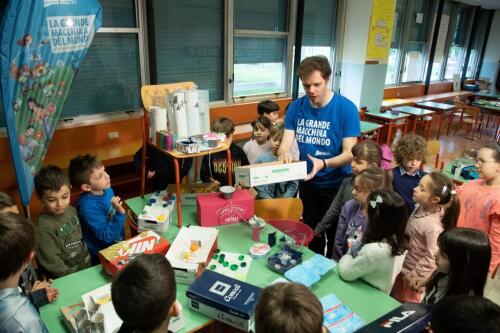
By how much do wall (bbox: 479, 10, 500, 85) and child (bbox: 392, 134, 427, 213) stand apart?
9.45 meters

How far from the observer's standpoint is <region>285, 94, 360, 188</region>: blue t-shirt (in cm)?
215

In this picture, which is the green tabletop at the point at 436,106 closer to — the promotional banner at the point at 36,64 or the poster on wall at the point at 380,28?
the poster on wall at the point at 380,28

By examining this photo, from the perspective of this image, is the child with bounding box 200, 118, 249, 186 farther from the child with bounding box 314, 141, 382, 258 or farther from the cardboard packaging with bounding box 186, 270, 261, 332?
the cardboard packaging with bounding box 186, 270, 261, 332

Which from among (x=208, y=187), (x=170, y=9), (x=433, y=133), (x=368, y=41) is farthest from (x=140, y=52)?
(x=433, y=133)

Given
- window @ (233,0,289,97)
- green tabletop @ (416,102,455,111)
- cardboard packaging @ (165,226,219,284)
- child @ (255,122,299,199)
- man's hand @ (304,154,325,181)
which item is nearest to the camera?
cardboard packaging @ (165,226,219,284)

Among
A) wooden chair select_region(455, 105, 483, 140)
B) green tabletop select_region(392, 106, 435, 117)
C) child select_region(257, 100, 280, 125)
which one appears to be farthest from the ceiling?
A: child select_region(257, 100, 280, 125)

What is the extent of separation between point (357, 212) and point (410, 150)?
0.77 metres

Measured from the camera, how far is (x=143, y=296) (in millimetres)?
1015

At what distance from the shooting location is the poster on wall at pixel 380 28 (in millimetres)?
5414

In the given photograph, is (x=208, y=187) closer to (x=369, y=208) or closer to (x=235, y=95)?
(x=369, y=208)

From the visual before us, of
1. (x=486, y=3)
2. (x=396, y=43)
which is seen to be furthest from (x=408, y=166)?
(x=486, y=3)

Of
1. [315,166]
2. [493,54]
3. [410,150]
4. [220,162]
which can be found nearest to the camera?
[315,166]

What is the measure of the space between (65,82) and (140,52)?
144 centimetres

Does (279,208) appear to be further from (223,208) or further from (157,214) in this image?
(157,214)
